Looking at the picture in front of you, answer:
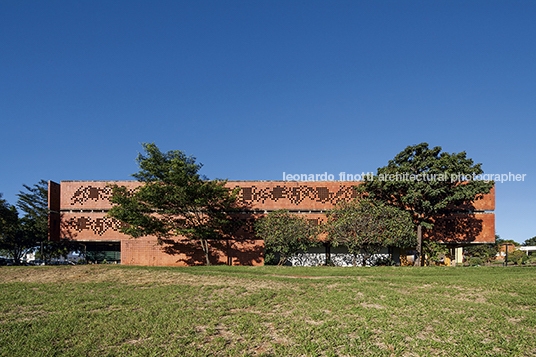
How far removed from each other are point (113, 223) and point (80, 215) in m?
3.66

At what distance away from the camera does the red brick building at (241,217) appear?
112 ft

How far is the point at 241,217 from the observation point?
115 feet

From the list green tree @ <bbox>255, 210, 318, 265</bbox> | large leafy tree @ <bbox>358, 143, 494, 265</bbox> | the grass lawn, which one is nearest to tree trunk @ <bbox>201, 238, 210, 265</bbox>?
green tree @ <bbox>255, 210, 318, 265</bbox>

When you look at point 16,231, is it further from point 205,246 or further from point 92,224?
point 205,246

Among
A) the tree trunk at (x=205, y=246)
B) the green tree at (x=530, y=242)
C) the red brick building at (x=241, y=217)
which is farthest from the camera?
the green tree at (x=530, y=242)

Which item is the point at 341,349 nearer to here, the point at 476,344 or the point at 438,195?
the point at 476,344

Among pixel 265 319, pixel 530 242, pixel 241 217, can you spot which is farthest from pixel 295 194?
pixel 530 242

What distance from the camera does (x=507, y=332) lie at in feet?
26.6

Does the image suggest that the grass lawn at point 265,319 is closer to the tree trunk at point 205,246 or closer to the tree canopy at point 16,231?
the tree trunk at point 205,246

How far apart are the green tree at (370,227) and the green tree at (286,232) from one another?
6.14 ft

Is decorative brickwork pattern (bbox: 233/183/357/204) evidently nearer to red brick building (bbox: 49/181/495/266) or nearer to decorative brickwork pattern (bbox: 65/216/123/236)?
red brick building (bbox: 49/181/495/266)

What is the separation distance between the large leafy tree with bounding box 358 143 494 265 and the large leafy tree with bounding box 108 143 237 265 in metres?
13.9

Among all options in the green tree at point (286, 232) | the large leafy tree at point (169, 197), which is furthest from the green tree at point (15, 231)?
the green tree at point (286, 232)

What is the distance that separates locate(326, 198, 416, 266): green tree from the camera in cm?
2822
